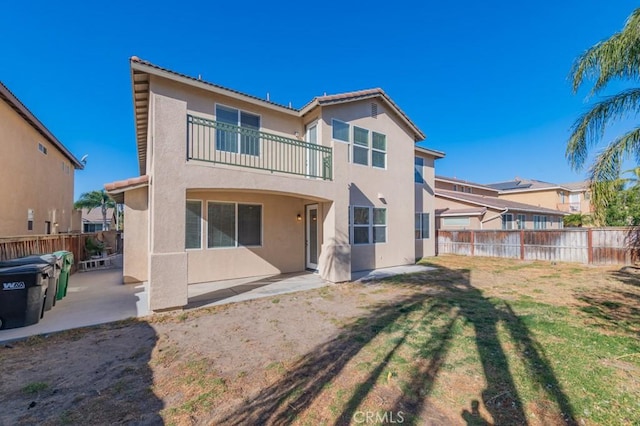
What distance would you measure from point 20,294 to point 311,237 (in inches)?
332

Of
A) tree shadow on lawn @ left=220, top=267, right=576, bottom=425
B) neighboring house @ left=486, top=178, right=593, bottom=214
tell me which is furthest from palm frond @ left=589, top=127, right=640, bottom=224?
neighboring house @ left=486, top=178, right=593, bottom=214

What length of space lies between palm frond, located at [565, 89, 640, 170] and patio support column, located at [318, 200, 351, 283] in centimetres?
697

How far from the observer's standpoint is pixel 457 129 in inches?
1014

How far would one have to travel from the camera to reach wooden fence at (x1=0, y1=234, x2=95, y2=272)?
783cm

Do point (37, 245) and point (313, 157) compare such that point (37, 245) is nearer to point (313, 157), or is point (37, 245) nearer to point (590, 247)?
point (313, 157)

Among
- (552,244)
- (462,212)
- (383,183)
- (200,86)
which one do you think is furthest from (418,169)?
(200,86)

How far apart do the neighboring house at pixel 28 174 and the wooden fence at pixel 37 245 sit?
78.6 inches

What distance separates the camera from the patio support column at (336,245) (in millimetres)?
9641

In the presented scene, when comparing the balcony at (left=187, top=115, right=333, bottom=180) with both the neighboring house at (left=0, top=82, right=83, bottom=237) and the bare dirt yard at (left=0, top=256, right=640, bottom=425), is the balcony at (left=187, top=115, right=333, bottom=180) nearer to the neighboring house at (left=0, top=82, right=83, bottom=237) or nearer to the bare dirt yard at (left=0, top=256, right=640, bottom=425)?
the bare dirt yard at (left=0, top=256, right=640, bottom=425)

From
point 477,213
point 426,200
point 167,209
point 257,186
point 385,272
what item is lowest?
point 385,272

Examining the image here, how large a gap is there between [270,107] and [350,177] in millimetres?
4208

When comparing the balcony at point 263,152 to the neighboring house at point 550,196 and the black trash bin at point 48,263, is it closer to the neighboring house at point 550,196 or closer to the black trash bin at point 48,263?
the black trash bin at point 48,263

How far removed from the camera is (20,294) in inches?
215

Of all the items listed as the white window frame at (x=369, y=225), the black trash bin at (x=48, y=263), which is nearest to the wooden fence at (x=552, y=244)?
the white window frame at (x=369, y=225)
